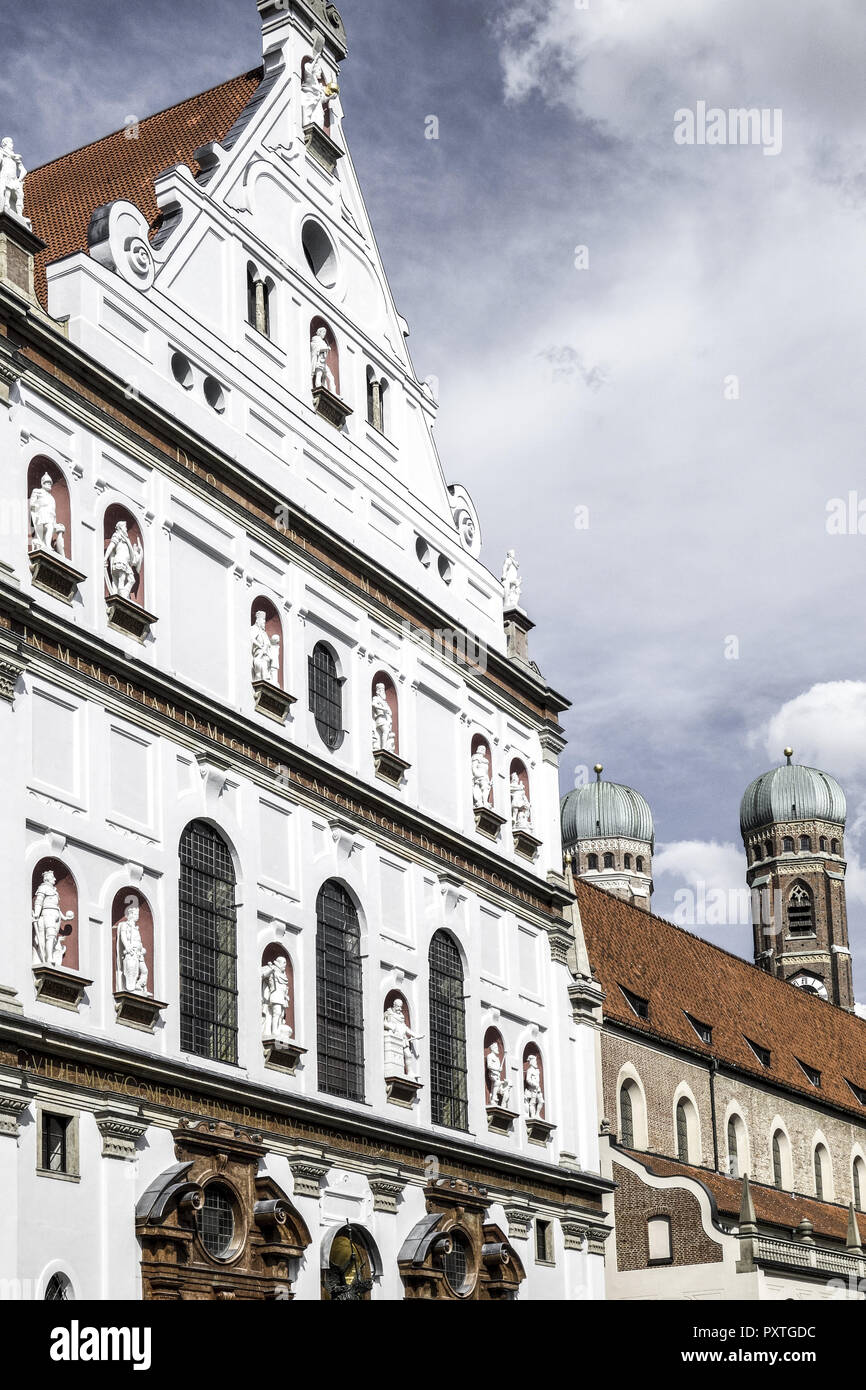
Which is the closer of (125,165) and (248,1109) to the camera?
(248,1109)

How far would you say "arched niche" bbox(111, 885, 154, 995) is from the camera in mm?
28312

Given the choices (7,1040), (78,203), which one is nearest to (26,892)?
(7,1040)

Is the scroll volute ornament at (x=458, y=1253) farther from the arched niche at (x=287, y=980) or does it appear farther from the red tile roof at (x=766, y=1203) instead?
the red tile roof at (x=766, y=1203)

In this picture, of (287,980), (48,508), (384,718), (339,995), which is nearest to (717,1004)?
(384,718)

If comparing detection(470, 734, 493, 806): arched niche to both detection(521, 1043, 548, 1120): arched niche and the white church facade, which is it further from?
detection(521, 1043, 548, 1120): arched niche

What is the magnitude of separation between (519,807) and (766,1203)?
16454mm

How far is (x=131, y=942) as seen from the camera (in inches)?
1125

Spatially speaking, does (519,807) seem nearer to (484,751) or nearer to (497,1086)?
(484,751)

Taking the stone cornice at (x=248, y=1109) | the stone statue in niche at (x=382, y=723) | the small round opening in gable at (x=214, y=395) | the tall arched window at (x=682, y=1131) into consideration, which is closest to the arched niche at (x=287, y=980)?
the stone cornice at (x=248, y=1109)

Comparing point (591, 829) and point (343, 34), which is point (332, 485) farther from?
point (591, 829)

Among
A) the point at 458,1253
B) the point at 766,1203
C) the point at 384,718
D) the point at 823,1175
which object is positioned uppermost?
the point at 384,718

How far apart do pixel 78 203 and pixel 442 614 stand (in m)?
10.3

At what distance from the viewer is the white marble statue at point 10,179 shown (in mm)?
29672
